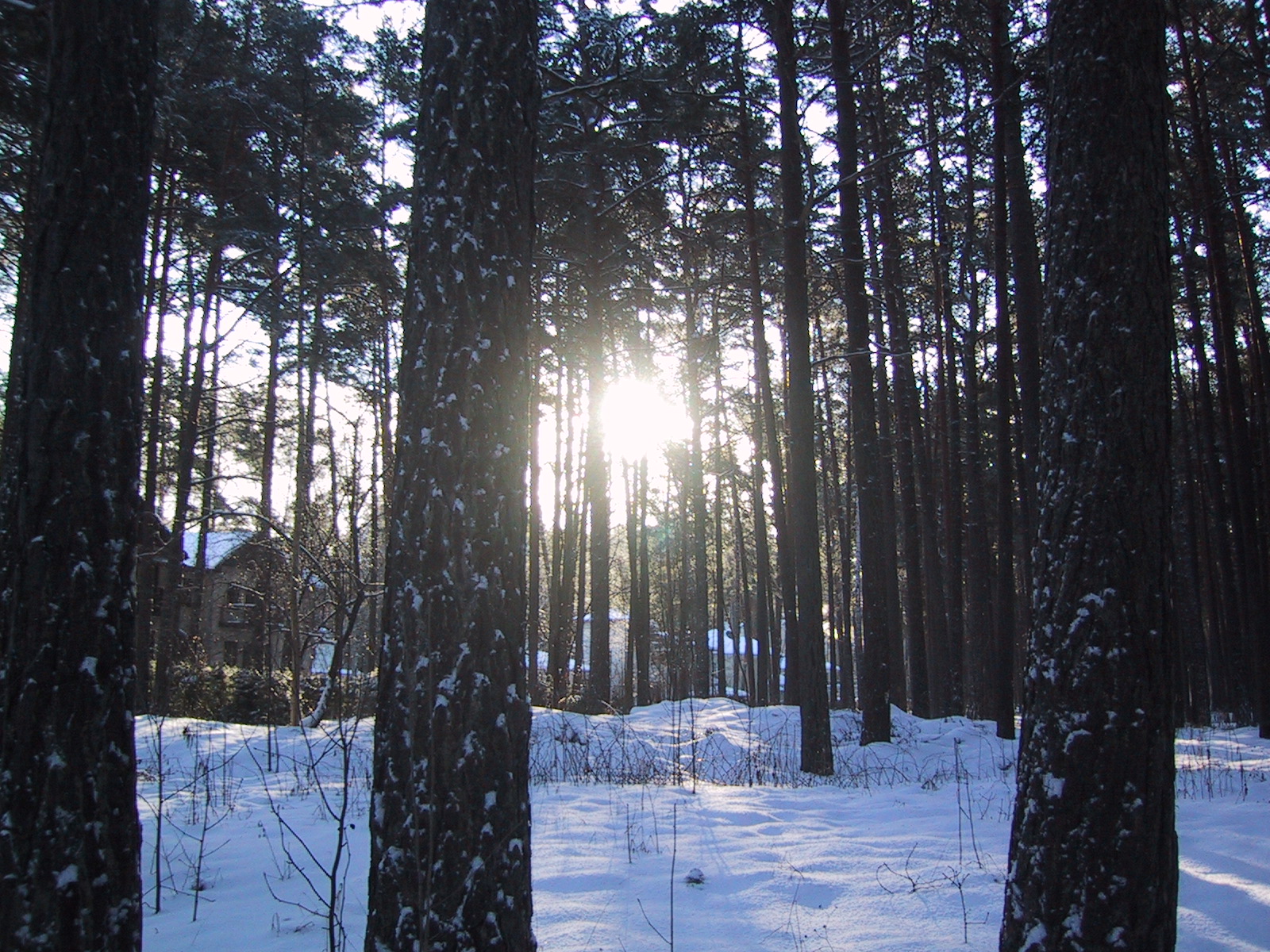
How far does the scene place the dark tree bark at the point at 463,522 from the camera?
2.87m

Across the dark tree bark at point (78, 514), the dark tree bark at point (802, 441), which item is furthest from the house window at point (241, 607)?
the dark tree bark at point (78, 514)

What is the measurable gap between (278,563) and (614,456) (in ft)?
43.2

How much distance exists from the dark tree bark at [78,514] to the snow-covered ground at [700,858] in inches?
29.4

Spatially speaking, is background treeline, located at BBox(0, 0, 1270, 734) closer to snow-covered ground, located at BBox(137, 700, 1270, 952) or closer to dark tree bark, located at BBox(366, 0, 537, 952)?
snow-covered ground, located at BBox(137, 700, 1270, 952)

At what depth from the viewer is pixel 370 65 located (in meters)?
13.4

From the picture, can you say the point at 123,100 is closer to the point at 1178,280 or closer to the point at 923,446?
the point at 923,446

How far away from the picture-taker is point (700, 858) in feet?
15.6

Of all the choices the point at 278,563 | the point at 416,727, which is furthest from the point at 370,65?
the point at 416,727

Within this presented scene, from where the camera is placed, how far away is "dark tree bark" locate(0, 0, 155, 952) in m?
2.96

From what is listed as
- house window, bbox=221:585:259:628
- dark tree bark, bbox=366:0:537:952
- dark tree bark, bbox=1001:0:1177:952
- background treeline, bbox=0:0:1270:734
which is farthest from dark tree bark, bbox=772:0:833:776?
house window, bbox=221:585:259:628

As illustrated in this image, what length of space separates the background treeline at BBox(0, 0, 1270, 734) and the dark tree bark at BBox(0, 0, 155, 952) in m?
4.46

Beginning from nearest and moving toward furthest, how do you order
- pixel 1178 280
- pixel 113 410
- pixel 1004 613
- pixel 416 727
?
pixel 416 727, pixel 113 410, pixel 1004 613, pixel 1178 280

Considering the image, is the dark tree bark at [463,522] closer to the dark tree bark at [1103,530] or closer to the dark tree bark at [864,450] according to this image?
the dark tree bark at [1103,530]

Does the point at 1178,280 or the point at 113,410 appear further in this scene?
the point at 1178,280
